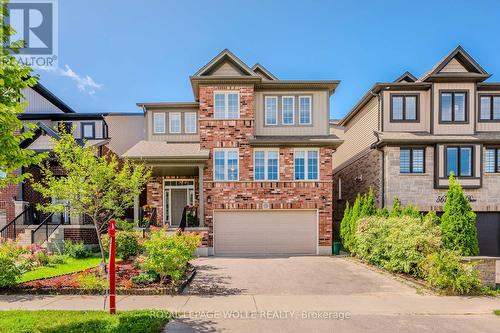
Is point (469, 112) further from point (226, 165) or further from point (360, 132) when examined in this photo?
point (226, 165)

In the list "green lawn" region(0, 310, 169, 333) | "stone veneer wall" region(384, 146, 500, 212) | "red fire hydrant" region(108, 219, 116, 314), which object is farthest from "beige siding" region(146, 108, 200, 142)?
"green lawn" region(0, 310, 169, 333)

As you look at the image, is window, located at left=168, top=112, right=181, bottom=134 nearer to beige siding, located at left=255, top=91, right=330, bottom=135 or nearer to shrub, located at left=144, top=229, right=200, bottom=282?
beige siding, located at left=255, top=91, right=330, bottom=135

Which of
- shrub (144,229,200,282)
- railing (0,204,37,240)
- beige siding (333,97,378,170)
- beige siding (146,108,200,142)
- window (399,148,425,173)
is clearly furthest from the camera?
beige siding (333,97,378,170)

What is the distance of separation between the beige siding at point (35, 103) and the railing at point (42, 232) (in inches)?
387

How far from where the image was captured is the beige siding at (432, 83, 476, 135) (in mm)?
16266

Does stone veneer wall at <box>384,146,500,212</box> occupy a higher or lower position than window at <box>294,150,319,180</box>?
lower

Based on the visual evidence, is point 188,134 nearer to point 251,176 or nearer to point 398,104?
point 251,176

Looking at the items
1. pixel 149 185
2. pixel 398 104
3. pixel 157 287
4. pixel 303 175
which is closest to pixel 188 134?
pixel 149 185

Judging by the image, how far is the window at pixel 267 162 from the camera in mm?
16125

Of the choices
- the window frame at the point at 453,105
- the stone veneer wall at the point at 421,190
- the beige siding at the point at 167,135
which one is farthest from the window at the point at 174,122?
the window frame at the point at 453,105

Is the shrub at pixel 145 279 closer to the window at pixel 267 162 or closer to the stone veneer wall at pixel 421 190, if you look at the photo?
the window at pixel 267 162

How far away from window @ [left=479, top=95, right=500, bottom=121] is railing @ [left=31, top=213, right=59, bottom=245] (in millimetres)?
23248

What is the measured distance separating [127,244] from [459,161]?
55.8ft

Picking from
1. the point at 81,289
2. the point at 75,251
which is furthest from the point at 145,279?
the point at 75,251
